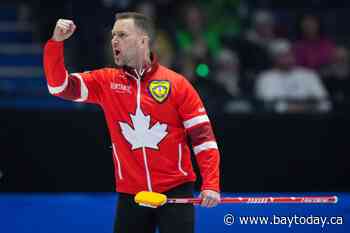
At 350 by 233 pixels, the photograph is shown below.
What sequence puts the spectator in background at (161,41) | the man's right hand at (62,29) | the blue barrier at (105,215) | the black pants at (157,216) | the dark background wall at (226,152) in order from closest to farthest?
the man's right hand at (62,29) → the black pants at (157,216) → the blue barrier at (105,215) → the dark background wall at (226,152) → the spectator in background at (161,41)

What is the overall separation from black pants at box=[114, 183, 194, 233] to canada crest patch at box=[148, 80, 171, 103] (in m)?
0.54

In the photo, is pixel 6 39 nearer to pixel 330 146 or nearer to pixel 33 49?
pixel 33 49

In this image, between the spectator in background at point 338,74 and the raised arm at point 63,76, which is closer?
the raised arm at point 63,76

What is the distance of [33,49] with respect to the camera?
10078 mm

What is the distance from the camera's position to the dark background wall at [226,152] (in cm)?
735

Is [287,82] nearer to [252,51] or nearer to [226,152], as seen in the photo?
[252,51]

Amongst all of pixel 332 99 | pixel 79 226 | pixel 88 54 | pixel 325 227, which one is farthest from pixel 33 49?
pixel 325 227

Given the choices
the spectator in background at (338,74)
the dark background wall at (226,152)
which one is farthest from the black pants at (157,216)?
the spectator in background at (338,74)

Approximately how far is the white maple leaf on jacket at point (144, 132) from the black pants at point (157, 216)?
1.02ft

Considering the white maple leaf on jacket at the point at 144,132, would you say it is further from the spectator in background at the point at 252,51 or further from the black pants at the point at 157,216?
the spectator in background at the point at 252,51

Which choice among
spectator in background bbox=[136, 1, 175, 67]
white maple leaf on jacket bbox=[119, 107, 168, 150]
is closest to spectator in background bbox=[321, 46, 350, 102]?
spectator in background bbox=[136, 1, 175, 67]

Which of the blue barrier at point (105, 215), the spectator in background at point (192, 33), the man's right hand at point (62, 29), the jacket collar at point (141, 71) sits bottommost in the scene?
the blue barrier at point (105, 215)

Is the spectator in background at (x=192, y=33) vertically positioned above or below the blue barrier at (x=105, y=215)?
above

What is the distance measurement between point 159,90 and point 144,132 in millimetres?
256
